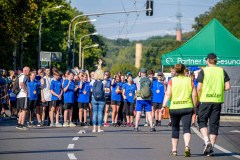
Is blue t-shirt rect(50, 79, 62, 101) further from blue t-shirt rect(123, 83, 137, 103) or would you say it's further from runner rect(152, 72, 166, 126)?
runner rect(152, 72, 166, 126)

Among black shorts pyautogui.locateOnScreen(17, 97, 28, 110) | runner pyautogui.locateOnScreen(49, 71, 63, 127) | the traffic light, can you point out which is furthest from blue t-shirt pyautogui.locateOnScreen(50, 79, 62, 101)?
the traffic light

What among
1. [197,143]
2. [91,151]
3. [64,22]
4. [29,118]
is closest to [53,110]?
[29,118]

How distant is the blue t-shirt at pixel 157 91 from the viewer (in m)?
27.4

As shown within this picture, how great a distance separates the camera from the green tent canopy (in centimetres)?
3328

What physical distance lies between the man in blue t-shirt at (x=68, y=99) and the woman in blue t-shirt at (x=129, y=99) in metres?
1.98

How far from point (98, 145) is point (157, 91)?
32.9 ft

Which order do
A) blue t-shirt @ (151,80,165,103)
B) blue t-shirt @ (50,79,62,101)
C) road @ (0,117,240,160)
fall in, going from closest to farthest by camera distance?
road @ (0,117,240,160) → blue t-shirt @ (50,79,62,101) → blue t-shirt @ (151,80,165,103)

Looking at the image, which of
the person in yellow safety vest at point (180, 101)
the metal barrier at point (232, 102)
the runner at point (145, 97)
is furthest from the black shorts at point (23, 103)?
the metal barrier at point (232, 102)

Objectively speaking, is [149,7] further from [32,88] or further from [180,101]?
[180,101]

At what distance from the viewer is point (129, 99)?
2756cm

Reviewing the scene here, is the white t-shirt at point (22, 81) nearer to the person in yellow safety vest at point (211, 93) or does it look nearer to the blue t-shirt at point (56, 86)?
the blue t-shirt at point (56, 86)

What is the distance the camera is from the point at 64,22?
9788 cm

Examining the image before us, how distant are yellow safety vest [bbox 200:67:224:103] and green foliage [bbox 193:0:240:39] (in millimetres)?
93691

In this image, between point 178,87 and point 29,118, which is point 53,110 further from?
point 178,87
